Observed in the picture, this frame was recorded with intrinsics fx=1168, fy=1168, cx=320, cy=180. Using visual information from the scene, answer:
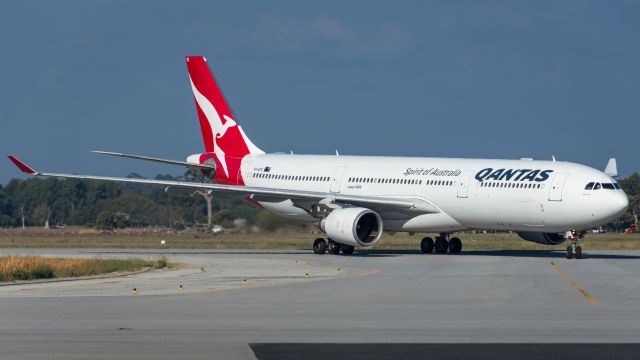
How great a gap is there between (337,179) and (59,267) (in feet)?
61.0

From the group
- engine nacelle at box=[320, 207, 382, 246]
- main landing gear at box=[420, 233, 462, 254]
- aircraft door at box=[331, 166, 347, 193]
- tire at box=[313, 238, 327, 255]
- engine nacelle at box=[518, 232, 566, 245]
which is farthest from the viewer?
aircraft door at box=[331, 166, 347, 193]

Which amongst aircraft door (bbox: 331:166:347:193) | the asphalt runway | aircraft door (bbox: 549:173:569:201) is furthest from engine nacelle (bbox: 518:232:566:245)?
the asphalt runway

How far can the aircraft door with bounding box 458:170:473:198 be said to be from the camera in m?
44.1

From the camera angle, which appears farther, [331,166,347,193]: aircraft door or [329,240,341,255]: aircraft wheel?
[331,166,347,193]: aircraft door

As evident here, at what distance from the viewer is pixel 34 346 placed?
52.1 feet

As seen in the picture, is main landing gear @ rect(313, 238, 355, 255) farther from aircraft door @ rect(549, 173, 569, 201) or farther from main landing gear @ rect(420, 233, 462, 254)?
aircraft door @ rect(549, 173, 569, 201)

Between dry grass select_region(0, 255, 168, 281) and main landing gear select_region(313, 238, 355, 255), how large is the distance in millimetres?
10781

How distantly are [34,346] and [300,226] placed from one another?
3684 cm

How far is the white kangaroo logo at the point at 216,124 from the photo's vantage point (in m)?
54.9

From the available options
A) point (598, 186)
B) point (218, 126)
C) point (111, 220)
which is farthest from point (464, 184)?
point (111, 220)

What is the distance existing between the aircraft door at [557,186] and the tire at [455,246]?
7238mm

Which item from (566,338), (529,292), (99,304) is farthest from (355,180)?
(566,338)

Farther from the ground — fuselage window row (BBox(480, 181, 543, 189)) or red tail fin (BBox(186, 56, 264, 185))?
red tail fin (BBox(186, 56, 264, 185))

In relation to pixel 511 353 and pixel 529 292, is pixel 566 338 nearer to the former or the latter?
pixel 511 353
